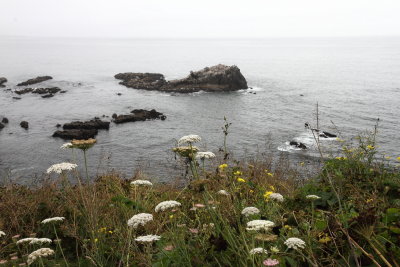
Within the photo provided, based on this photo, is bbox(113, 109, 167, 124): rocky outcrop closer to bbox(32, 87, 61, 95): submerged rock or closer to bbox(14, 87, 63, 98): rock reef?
bbox(14, 87, 63, 98): rock reef

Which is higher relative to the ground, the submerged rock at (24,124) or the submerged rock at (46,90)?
the submerged rock at (24,124)

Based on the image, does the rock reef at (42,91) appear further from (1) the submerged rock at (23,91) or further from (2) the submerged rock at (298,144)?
(2) the submerged rock at (298,144)

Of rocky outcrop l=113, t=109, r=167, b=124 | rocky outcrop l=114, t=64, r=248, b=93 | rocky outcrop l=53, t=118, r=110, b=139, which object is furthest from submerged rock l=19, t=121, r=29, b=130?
rocky outcrop l=114, t=64, r=248, b=93

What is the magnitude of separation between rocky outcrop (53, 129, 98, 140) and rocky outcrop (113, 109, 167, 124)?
4434 mm

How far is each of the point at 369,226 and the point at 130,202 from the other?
469 cm

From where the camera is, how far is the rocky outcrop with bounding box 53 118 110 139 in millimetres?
30547

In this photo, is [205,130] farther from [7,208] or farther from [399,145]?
[7,208]

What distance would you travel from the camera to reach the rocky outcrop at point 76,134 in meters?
30.4

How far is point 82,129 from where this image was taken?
32188mm

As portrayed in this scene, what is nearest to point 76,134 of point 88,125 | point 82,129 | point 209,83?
point 82,129

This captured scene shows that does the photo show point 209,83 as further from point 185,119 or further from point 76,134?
point 76,134

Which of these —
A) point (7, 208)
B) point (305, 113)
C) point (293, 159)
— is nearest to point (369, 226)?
point (7, 208)

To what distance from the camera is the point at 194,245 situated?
12.5ft

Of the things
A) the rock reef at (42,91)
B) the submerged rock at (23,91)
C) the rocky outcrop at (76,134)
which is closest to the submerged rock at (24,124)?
the rocky outcrop at (76,134)
